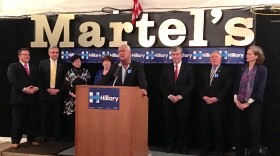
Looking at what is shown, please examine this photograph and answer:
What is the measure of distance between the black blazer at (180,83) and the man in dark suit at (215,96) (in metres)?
0.19

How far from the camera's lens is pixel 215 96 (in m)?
4.96

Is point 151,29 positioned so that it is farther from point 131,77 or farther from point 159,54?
point 131,77

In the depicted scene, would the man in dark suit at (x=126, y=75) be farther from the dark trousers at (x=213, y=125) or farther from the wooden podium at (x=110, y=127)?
the dark trousers at (x=213, y=125)

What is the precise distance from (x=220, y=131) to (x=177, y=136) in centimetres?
62

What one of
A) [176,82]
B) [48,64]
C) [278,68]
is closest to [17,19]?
[48,64]

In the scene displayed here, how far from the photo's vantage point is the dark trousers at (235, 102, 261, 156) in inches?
187

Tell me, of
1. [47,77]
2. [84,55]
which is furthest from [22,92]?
[84,55]

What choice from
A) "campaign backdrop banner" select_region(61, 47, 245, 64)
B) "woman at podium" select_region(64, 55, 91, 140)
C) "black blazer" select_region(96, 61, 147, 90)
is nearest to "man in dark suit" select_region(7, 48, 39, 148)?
"woman at podium" select_region(64, 55, 91, 140)

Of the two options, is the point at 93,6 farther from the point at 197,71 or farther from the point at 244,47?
the point at 244,47

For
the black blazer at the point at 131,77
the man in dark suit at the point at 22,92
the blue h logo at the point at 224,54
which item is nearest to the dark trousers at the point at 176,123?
the blue h logo at the point at 224,54

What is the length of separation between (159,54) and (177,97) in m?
0.86

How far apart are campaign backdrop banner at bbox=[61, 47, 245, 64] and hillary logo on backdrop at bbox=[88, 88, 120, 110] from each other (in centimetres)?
193

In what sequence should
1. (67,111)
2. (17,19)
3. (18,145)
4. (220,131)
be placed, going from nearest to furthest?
(220,131), (18,145), (67,111), (17,19)

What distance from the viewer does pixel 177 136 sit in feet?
17.2
